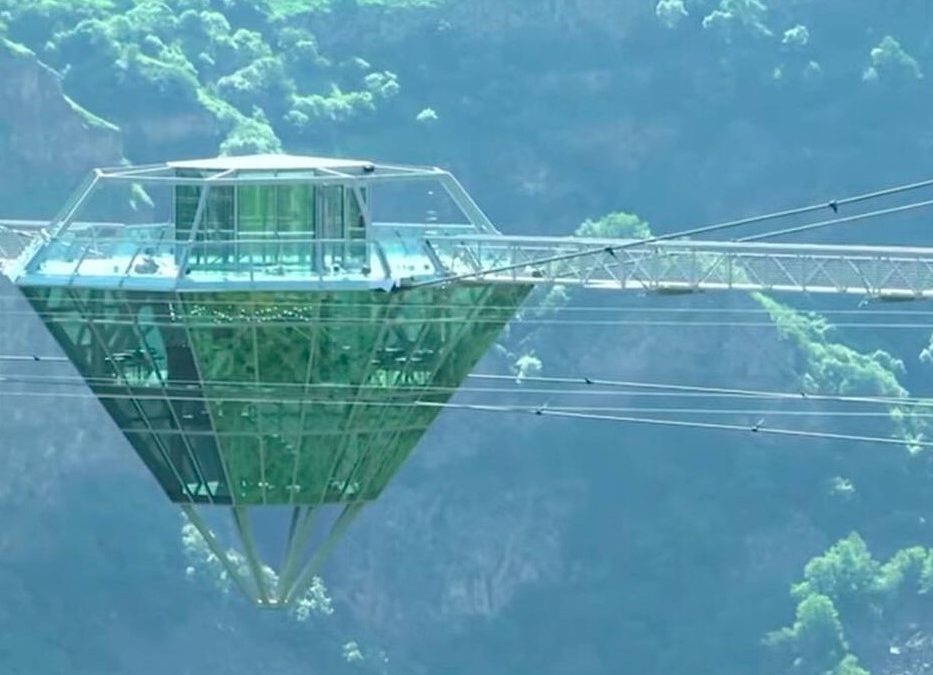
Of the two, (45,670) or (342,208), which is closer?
(342,208)

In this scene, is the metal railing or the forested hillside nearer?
the metal railing

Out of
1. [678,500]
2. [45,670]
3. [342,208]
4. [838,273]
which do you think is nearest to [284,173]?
[342,208]

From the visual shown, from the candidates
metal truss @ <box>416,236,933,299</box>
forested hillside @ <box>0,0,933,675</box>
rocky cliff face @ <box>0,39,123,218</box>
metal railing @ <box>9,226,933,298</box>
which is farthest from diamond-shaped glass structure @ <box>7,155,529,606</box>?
rocky cliff face @ <box>0,39,123,218</box>

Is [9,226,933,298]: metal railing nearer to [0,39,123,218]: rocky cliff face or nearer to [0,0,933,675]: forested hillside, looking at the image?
[0,0,933,675]: forested hillside

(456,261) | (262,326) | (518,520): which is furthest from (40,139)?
(262,326)

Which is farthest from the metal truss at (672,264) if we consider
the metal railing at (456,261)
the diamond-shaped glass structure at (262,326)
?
the diamond-shaped glass structure at (262,326)

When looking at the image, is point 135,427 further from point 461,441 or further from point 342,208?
point 461,441

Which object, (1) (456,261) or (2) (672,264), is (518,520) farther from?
(1) (456,261)
